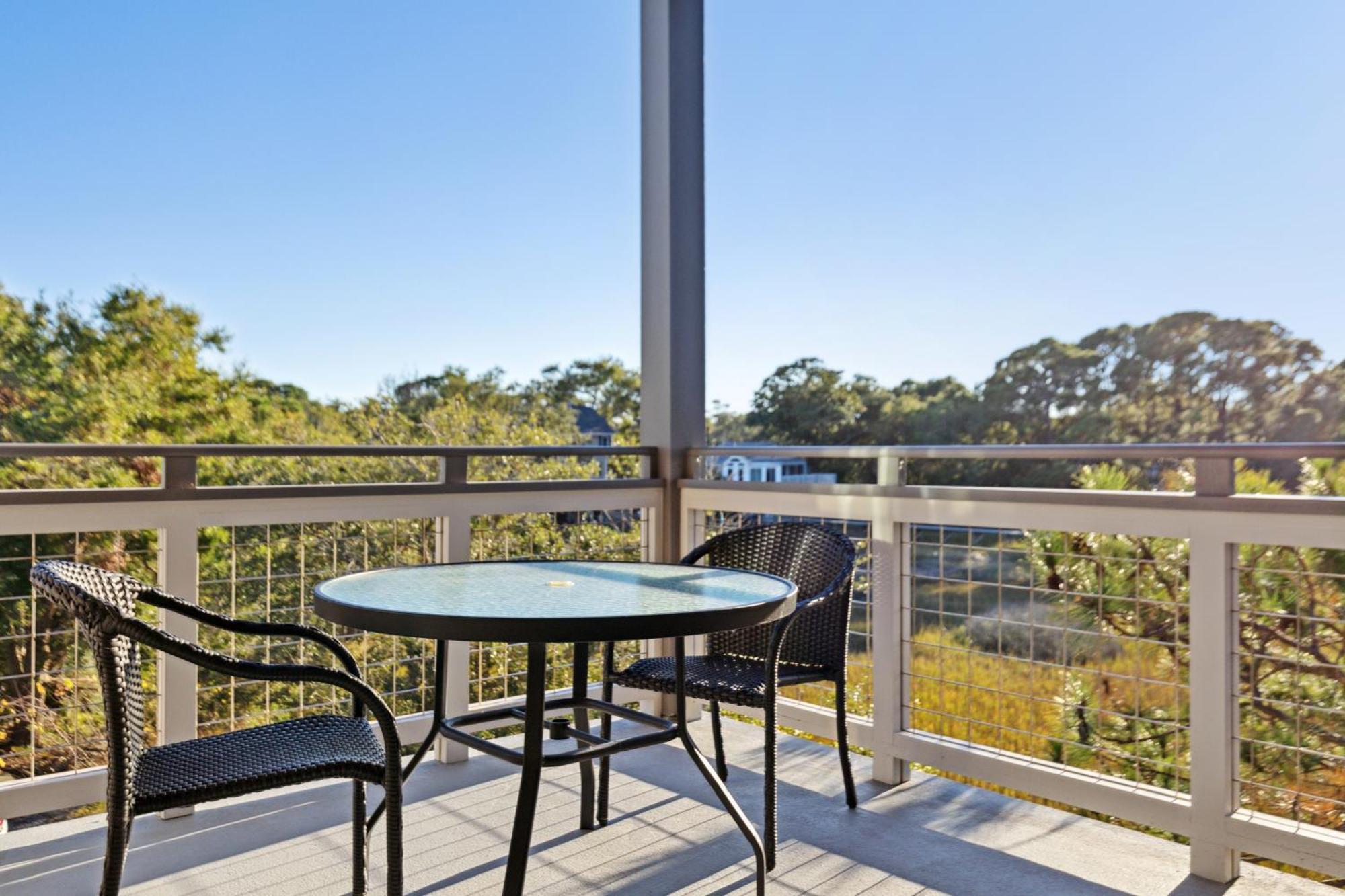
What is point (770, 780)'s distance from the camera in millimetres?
2541

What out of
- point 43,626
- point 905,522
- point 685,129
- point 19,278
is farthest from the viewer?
point 19,278

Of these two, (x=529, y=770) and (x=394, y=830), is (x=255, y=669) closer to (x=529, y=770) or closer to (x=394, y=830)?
(x=394, y=830)

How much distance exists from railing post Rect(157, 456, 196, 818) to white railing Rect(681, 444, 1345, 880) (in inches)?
70.0

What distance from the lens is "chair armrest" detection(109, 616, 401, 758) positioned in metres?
1.65

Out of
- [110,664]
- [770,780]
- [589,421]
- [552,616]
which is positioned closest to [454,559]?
[770,780]

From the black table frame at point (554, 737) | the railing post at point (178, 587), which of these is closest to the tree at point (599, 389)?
the railing post at point (178, 587)

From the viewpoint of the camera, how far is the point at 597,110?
14.4 metres

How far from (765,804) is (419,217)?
502 inches

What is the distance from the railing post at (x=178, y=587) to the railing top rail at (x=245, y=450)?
7 centimetres

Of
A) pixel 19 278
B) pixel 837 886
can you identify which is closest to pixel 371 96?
pixel 19 278

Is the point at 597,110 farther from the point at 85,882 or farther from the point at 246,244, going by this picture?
the point at 85,882

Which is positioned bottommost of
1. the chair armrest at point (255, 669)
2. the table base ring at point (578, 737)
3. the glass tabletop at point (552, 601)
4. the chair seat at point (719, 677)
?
the table base ring at point (578, 737)

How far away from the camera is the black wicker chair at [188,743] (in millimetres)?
1594

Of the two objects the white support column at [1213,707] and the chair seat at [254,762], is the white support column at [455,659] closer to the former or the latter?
the chair seat at [254,762]
